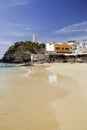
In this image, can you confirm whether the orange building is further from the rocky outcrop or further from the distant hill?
the rocky outcrop

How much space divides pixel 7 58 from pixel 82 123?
83202 mm

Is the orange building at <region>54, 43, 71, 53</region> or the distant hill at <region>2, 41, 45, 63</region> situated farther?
the distant hill at <region>2, 41, 45, 63</region>

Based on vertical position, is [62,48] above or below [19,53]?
above

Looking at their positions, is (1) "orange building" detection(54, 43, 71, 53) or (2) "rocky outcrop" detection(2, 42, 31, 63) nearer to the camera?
(1) "orange building" detection(54, 43, 71, 53)

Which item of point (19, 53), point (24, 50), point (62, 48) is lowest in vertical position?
point (19, 53)

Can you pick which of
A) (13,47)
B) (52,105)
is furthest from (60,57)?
(52,105)

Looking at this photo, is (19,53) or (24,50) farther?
(19,53)

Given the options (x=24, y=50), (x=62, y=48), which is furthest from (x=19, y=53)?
(x=62, y=48)

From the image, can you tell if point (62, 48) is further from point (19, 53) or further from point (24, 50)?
point (19, 53)

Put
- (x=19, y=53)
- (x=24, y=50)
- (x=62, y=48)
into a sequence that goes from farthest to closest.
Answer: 1. (x=19, y=53)
2. (x=24, y=50)
3. (x=62, y=48)

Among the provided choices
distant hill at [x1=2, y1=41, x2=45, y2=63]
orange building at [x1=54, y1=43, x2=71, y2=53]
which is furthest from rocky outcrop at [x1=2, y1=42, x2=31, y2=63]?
orange building at [x1=54, y1=43, x2=71, y2=53]

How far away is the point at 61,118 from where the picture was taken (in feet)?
15.8

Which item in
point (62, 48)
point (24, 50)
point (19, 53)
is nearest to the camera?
point (62, 48)

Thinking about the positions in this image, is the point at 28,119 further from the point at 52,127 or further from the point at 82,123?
the point at 82,123
